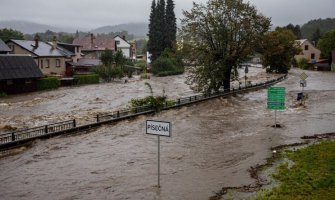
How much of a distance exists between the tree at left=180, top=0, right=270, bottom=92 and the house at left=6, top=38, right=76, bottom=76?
95.6 feet

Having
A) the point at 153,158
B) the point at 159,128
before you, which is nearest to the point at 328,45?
the point at 153,158

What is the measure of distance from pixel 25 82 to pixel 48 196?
40170mm

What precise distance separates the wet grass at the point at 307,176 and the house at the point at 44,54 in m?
52.6

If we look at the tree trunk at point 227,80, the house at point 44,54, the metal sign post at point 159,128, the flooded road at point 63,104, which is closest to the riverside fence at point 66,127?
the flooded road at point 63,104

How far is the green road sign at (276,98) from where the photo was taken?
25.8 m

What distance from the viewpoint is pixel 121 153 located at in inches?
851

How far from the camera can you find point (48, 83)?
5578 centimetres

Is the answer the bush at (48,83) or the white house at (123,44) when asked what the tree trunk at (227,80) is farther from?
the white house at (123,44)

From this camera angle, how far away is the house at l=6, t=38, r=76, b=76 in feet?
209

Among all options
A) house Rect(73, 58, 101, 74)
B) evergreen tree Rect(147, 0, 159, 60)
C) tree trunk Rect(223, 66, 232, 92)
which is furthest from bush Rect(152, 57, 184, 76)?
tree trunk Rect(223, 66, 232, 92)

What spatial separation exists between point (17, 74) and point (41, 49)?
17253 mm

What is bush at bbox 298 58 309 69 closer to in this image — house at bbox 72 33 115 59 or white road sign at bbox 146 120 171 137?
house at bbox 72 33 115 59

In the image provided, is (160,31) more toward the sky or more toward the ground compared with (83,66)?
more toward the sky

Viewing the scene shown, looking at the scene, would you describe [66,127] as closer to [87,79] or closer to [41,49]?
[87,79]
